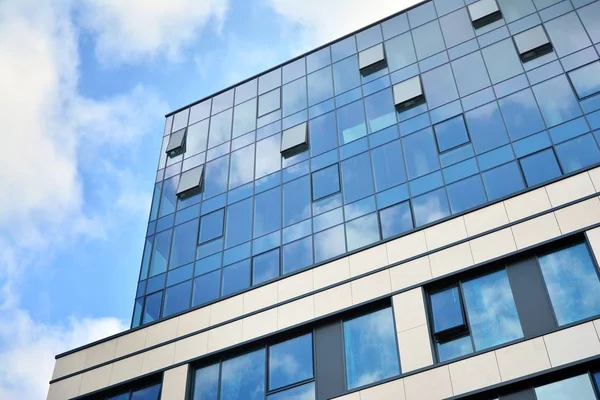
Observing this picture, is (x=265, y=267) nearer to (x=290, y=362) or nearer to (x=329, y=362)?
(x=290, y=362)

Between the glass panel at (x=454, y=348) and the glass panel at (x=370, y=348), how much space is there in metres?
1.40

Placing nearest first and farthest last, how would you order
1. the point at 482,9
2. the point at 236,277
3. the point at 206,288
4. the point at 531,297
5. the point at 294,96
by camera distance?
the point at 531,297 → the point at 236,277 → the point at 206,288 → the point at 482,9 → the point at 294,96

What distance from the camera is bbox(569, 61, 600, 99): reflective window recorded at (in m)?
26.0

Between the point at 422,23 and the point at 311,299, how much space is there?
50.9 feet

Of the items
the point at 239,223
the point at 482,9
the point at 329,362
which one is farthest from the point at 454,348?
the point at 482,9

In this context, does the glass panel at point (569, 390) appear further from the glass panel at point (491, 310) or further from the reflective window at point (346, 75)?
the reflective window at point (346, 75)

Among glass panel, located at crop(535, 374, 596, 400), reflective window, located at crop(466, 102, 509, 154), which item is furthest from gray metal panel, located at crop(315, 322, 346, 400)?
reflective window, located at crop(466, 102, 509, 154)

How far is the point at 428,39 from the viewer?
32.2 metres

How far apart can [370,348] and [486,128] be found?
32.7 ft

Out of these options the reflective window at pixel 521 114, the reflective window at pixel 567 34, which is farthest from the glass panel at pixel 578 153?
the reflective window at pixel 567 34

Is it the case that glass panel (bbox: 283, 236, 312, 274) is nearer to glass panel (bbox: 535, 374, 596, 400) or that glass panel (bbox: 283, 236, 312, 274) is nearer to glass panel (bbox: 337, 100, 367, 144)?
glass panel (bbox: 337, 100, 367, 144)

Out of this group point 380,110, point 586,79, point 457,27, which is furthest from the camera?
point 457,27

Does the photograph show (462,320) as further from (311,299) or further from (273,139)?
(273,139)

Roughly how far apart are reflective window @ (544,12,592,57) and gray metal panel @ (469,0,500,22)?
9.13ft
